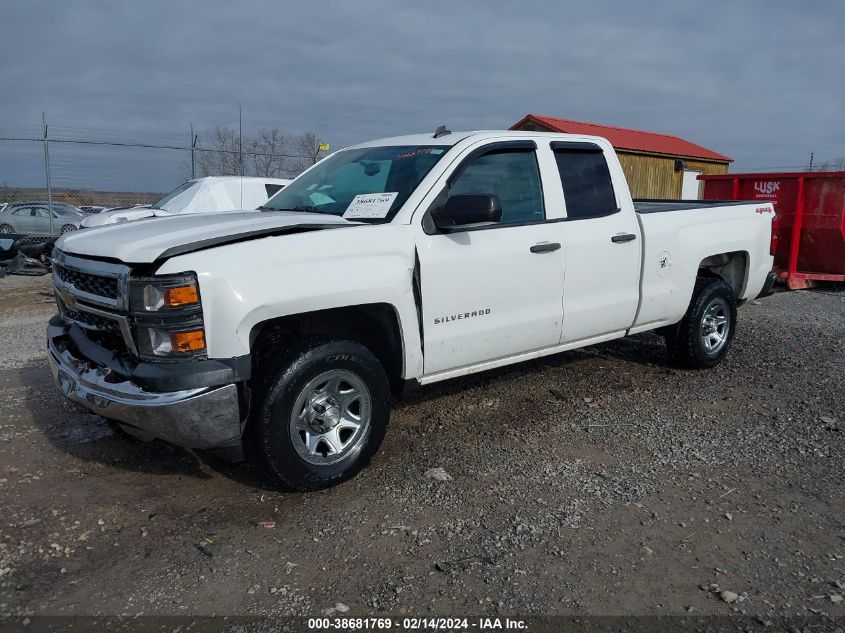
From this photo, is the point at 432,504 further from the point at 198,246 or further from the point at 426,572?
the point at 198,246

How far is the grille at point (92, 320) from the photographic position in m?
3.38

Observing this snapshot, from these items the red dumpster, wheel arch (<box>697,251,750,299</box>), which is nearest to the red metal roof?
the red dumpster

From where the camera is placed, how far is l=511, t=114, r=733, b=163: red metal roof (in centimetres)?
2327

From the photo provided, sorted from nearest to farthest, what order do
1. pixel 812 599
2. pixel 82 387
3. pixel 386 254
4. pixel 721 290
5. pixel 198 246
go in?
pixel 812 599
pixel 198 246
pixel 82 387
pixel 386 254
pixel 721 290

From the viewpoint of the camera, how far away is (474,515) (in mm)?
3475

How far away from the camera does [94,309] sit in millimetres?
3441

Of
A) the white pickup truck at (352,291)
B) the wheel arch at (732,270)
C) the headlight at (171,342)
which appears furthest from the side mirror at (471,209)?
the wheel arch at (732,270)

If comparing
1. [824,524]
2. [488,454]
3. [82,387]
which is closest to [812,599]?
[824,524]

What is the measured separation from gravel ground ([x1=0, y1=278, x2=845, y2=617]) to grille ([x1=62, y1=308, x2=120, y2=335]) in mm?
936

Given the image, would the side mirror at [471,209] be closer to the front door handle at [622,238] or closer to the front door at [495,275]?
the front door at [495,275]

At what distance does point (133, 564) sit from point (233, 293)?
129 cm

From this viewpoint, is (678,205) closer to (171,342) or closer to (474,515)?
(474,515)

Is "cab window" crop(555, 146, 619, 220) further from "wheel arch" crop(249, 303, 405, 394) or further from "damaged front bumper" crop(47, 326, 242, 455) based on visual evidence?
"damaged front bumper" crop(47, 326, 242, 455)

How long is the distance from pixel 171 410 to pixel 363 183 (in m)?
2.00
